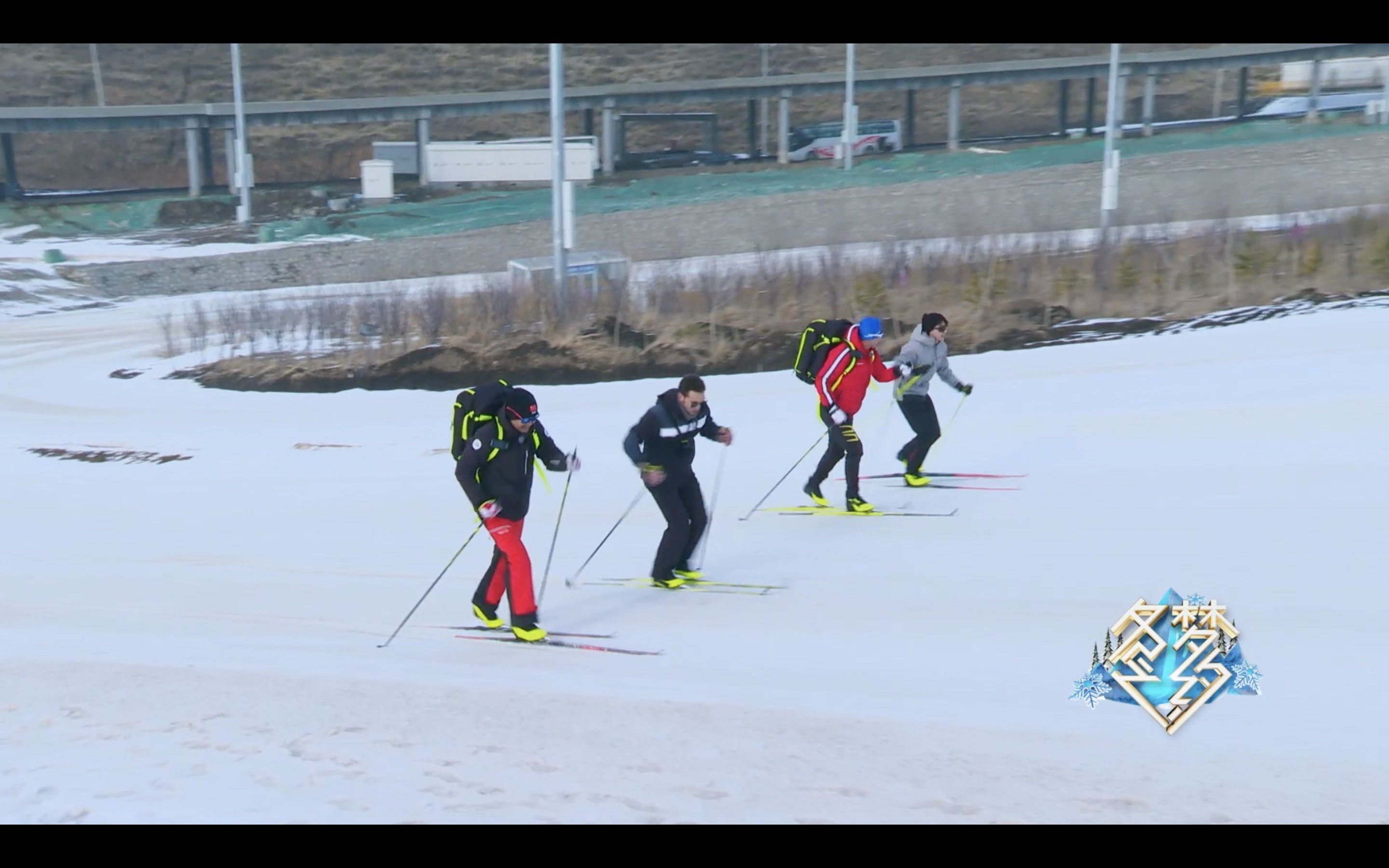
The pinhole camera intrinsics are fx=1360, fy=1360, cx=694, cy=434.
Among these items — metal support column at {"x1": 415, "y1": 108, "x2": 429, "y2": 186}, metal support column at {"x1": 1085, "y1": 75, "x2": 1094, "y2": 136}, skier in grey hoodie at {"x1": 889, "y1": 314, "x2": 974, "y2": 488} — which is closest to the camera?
skier in grey hoodie at {"x1": 889, "y1": 314, "x2": 974, "y2": 488}

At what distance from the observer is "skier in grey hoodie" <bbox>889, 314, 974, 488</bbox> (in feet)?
38.1

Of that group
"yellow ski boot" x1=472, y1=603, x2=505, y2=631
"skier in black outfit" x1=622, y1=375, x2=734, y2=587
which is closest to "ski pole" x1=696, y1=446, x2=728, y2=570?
"skier in black outfit" x1=622, y1=375, x2=734, y2=587

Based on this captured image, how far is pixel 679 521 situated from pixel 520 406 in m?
1.66

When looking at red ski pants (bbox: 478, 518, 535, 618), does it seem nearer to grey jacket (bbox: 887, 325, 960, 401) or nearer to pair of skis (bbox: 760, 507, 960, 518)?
pair of skis (bbox: 760, 507, 960, 518)

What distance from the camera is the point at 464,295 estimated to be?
21.9 m

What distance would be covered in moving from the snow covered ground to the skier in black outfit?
586 millimetres

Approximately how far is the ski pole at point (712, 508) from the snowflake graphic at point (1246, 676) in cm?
365

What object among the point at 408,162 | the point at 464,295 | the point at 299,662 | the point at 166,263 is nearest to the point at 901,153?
the point at 408,162

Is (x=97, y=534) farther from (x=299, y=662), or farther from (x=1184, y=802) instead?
(x=1184, y=802)

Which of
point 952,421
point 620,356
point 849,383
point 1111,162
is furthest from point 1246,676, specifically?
point 1111,162

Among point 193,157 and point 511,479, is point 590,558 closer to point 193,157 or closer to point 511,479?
point 511,479

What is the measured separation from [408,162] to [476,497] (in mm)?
39840
